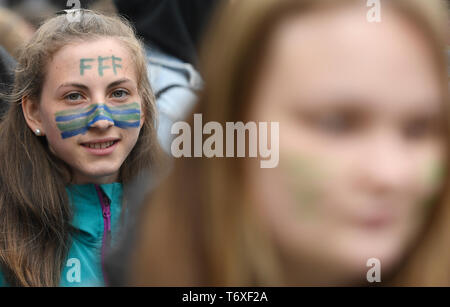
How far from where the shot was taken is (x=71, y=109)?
1072 mm

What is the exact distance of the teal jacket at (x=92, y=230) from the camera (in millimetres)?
1152

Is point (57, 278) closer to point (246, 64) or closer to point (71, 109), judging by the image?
point (71, 109)

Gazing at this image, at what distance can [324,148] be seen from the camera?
91 cm

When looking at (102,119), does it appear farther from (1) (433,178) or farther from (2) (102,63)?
(1) (433,178)

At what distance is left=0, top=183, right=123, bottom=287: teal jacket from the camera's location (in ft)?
3.78

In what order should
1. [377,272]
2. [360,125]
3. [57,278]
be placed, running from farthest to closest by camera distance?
[57,278] → [377,272] → [360,125]

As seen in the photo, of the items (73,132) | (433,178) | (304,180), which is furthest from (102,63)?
(433,178)

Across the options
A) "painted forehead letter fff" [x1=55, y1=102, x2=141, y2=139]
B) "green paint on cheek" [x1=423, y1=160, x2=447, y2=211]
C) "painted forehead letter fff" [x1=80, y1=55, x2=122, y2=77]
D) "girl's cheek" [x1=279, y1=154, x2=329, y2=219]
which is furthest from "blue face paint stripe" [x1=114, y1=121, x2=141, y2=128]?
"green paint on cheek" [x1=423, y1=160, x2=447, y2=211]

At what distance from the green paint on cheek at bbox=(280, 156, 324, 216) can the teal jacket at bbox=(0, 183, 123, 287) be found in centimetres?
50

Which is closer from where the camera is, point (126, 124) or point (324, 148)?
point (324, 148)

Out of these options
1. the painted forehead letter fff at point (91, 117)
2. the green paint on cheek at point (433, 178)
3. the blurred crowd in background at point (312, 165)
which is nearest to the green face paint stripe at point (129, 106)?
the painted forehead letter fff at point (91, 117)

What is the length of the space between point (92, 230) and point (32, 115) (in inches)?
13.7
